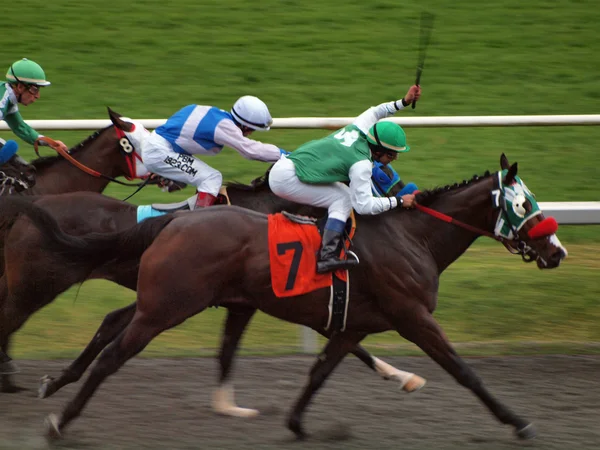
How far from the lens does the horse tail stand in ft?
17.7

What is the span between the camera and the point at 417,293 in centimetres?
538

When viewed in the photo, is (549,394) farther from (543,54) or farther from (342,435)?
(543,54)

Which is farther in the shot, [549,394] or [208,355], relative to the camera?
Answer: [208,355]

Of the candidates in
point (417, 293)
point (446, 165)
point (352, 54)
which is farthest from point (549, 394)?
point (352, 54)

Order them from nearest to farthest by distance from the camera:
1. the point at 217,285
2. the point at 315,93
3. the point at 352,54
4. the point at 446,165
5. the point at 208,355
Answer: the point at 217,285
the point at 208,355
the point at 446,165
the point at 315,93
the point at 352,54

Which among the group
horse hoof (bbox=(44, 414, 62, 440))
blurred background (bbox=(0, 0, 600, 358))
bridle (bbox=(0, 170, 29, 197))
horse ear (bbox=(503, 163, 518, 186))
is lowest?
blurred background (bbox=(0, 0, 600, 358))

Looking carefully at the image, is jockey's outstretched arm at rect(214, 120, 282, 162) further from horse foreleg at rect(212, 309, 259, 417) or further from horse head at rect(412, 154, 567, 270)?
horse head at rect(412, 154, 567, 270)

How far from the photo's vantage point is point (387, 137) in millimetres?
5598

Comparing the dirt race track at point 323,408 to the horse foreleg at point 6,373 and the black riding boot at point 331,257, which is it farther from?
the black riding boot at point 331,257

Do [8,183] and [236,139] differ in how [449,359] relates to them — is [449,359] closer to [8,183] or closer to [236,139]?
[236,139]

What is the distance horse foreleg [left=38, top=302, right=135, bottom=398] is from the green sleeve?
6.52ft

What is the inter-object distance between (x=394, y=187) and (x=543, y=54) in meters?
6.92

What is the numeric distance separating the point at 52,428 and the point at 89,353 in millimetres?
699

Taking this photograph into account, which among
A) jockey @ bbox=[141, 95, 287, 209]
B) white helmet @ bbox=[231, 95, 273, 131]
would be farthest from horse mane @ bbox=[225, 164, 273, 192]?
white helmet @ bbox=[231, 95, 273, 131]
